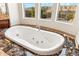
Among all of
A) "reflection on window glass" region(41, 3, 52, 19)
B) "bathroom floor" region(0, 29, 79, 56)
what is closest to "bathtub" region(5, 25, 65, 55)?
"bathroom floor" region(0, 29, 79, 56)

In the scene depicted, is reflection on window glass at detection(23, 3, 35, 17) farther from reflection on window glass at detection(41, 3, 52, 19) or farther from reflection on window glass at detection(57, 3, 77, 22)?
reflection on window glass at detection(57, 3, 77, 22)

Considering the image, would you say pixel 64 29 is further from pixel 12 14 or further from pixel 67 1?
pixel 12 14

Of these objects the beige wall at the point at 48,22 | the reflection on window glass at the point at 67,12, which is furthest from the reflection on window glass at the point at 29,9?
the reflection on window glass at the point at 67,12

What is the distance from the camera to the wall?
913 mm

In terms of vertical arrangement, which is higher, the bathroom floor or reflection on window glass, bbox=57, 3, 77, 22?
reflection on window glass, bbox=57, 3, 77, 22

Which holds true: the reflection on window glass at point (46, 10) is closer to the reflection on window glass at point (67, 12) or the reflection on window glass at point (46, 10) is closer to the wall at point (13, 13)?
the reflection on window glass at point (67, 12)

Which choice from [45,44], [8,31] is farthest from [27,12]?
[45,44]

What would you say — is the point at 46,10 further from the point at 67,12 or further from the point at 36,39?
the point at 36,39

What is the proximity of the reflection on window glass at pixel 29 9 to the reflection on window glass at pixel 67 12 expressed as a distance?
23cm

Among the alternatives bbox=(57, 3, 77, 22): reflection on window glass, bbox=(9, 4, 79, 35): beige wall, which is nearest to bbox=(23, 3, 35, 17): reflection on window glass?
bbox=(9, 4, 79, 35): beige wall

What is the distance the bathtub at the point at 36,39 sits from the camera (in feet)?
3.10

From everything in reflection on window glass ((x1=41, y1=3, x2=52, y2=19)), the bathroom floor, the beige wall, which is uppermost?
reflection on window glass ((x1=41, y1=3, x2=52, y2=19))

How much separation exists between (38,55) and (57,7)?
443 mm

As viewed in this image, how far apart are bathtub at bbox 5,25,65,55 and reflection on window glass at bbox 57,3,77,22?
6.5 inches
